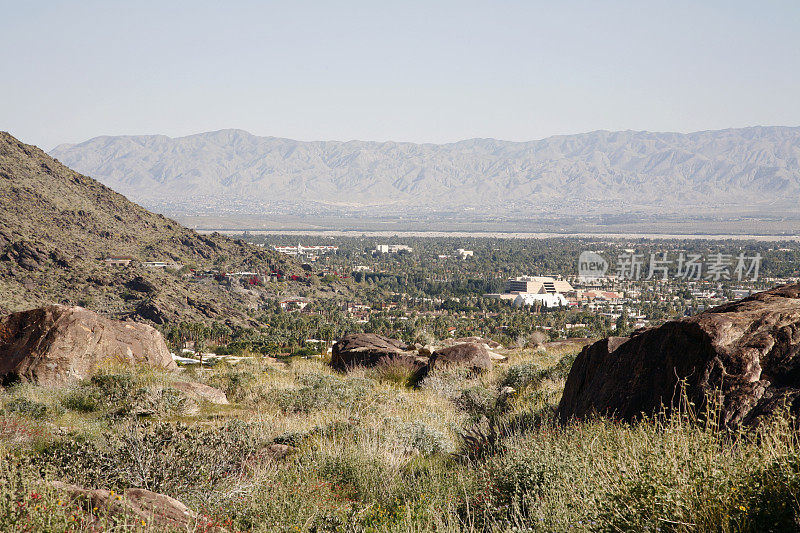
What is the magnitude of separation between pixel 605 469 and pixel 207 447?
14.5 ft

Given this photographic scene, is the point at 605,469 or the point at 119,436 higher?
the point at 605,469

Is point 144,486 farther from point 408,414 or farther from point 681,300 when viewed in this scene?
point 681,300

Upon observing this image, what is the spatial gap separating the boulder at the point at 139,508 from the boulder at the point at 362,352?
12.5 m

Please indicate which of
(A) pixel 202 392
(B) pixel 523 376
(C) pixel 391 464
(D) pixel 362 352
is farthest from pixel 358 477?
(D) pixel 362 352

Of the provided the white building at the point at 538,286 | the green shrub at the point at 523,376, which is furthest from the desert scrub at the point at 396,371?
the white building at the point at 538,286

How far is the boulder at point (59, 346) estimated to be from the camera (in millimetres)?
13719

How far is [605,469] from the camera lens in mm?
4840

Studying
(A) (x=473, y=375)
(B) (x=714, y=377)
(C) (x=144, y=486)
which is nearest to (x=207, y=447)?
(C) (x=144, y=486)

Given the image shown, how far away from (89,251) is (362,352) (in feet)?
183

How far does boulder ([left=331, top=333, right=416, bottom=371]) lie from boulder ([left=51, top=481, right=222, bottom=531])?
1251 centimetres

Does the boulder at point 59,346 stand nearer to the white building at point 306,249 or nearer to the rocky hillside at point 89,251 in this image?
the rocky hillside at point 89,251

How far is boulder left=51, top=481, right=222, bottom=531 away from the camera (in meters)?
4.93

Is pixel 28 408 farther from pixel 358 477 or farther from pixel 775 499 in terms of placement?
pixel 775 499

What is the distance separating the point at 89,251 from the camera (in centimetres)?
6612
